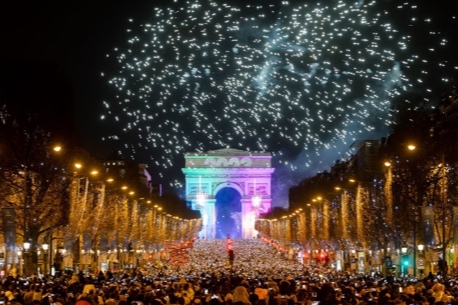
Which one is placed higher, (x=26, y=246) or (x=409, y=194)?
(x=409, y=194)

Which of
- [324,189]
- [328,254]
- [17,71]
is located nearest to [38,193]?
[17,71]

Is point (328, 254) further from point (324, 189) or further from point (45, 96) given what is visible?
point (45, 96)

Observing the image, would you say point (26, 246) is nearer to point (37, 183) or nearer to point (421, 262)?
point (37, 183)

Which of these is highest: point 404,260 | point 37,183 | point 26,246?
point 37,183

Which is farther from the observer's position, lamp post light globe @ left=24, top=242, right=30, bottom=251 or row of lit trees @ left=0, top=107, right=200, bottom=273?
row of lit trees @ left=0, top=107, right=200, bottom=273

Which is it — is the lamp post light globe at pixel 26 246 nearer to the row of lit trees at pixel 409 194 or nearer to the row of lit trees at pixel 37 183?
the row of lit trees at pixel 37 183

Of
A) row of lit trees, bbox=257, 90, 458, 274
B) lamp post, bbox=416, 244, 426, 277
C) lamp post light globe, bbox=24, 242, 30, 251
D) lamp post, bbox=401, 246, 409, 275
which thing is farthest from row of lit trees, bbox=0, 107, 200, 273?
lamp post, bbox=401, 246, 409, 275

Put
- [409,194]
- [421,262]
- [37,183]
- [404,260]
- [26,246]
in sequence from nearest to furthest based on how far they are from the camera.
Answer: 1. [421,262]
2. [26,246]
3. [37,183]
4. [409,194]
5. [404,260]

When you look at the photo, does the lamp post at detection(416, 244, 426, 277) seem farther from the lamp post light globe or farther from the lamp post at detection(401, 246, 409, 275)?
the lamp post light globe

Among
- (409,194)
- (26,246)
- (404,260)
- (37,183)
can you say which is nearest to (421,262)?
(409,194)

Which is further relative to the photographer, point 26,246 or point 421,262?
point 26,246

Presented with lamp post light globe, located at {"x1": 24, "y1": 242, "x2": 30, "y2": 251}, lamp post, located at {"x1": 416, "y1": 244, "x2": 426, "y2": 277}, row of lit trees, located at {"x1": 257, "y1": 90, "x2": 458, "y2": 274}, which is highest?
row of lit trees, located at {"x1": 257, "y1": 90, "x2": 458, "y2": 274}
